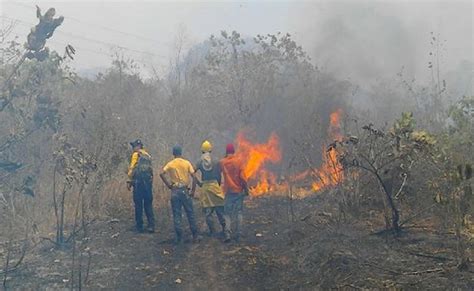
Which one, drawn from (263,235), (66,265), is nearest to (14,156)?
(66,265)

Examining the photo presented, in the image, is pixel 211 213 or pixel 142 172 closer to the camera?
pixel 211 213

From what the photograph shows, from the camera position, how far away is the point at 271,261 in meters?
7.63

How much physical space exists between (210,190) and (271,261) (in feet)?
6.98

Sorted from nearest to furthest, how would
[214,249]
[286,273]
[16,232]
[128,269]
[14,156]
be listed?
[286,273] < [128,269] < [214,249] < [16,232] < [14,156]

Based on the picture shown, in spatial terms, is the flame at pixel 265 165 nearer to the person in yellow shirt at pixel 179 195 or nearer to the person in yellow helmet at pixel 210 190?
the person in yellow helmet at pixel 210 190

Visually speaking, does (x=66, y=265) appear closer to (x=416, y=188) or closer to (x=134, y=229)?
(x=134, y=229)

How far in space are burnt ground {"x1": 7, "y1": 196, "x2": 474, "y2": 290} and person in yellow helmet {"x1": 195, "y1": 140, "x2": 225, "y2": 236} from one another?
0.52 m

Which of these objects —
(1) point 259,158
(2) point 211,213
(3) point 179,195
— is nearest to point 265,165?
(1) point 259,158

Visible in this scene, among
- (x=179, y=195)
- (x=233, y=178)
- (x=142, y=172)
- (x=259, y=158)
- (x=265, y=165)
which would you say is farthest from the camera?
(x=259, y=158)

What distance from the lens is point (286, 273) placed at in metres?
7.04

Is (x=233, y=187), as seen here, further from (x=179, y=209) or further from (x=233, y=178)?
(x=179, y=209)

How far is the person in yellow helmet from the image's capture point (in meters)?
9.11

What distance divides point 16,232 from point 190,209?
391cm

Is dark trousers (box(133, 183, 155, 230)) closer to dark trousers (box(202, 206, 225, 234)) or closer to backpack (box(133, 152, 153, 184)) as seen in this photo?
backpack (box(133, 152, 153, 184))
